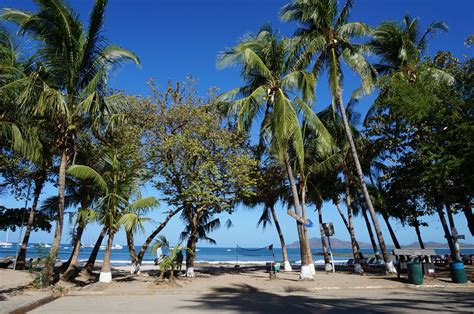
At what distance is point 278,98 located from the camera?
15.9m

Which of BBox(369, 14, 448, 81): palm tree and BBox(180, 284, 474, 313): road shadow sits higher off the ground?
BBox(369, 14, 448, 81): palm tree

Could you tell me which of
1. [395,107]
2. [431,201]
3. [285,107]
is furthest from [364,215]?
[285,107]

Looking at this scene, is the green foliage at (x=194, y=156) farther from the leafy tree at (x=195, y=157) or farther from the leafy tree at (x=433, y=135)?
the leafy tree at (x=433, y=135)

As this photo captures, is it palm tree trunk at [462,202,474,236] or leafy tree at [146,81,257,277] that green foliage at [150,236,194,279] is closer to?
leafy tree at [146,81,257,277]

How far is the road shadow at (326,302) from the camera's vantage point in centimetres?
912

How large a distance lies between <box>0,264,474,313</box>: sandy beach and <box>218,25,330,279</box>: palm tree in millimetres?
2804

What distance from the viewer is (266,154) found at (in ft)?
73.9

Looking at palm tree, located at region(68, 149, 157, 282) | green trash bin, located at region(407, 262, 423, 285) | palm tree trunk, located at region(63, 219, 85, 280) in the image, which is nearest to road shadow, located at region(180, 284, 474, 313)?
green trash bin, located at region(407, 262, 423, 285)

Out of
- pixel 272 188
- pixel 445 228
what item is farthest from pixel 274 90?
→ pixel 445 228

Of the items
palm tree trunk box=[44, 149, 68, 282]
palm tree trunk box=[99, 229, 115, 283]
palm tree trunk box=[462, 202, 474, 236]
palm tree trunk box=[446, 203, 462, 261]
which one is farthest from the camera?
palm tree trunk box=[462, 202, 474, 236]

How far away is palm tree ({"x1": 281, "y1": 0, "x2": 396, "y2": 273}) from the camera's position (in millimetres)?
18516

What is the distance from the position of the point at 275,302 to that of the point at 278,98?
28.4 feet

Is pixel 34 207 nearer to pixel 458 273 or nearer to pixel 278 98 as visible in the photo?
pixel 278 98

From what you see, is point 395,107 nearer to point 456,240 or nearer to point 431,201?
point 431,201
